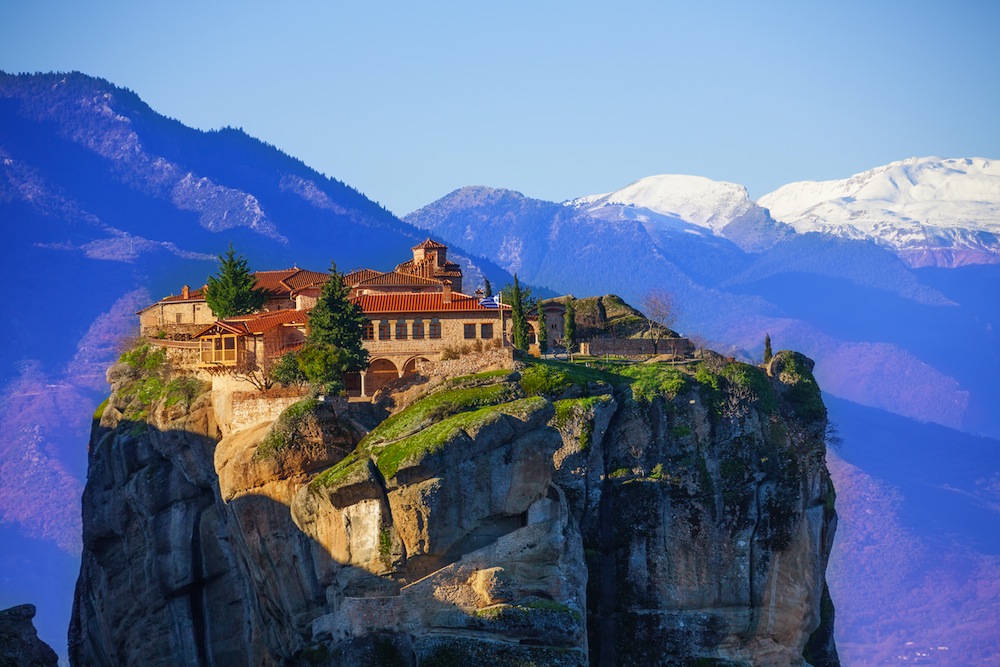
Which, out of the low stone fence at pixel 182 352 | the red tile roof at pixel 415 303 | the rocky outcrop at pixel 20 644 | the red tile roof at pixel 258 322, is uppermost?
the red tile roof at pixel 415 303

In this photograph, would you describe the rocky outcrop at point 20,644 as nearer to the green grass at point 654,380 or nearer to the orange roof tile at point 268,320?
the orange roof tile at point 268,320

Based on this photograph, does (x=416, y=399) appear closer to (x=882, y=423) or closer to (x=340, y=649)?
(x=340, y=649)

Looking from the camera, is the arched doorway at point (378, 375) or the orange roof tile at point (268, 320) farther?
the orange roof tile at point (268, 320)

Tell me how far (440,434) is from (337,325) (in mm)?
13900

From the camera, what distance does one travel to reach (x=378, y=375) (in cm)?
8938

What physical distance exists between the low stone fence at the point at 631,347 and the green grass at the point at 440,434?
1633 centimetres

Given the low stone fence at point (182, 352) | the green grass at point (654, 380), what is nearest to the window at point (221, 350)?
the low stone fence at point (182, 352)

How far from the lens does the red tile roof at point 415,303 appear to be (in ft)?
300

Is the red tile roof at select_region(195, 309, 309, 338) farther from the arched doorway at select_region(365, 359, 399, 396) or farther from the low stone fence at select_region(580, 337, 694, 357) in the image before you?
the low stone fence at select_region(580, 337, 694, 357)

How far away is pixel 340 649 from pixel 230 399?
20.6m

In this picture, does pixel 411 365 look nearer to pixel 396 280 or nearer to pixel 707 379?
pixel 396 280

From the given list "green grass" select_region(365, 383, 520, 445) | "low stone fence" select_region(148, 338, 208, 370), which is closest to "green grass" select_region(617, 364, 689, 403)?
"green grass" select_region(365, 383, 520, 445)

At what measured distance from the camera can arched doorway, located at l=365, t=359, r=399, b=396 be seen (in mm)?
88131

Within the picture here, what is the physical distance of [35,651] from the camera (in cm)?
7100
